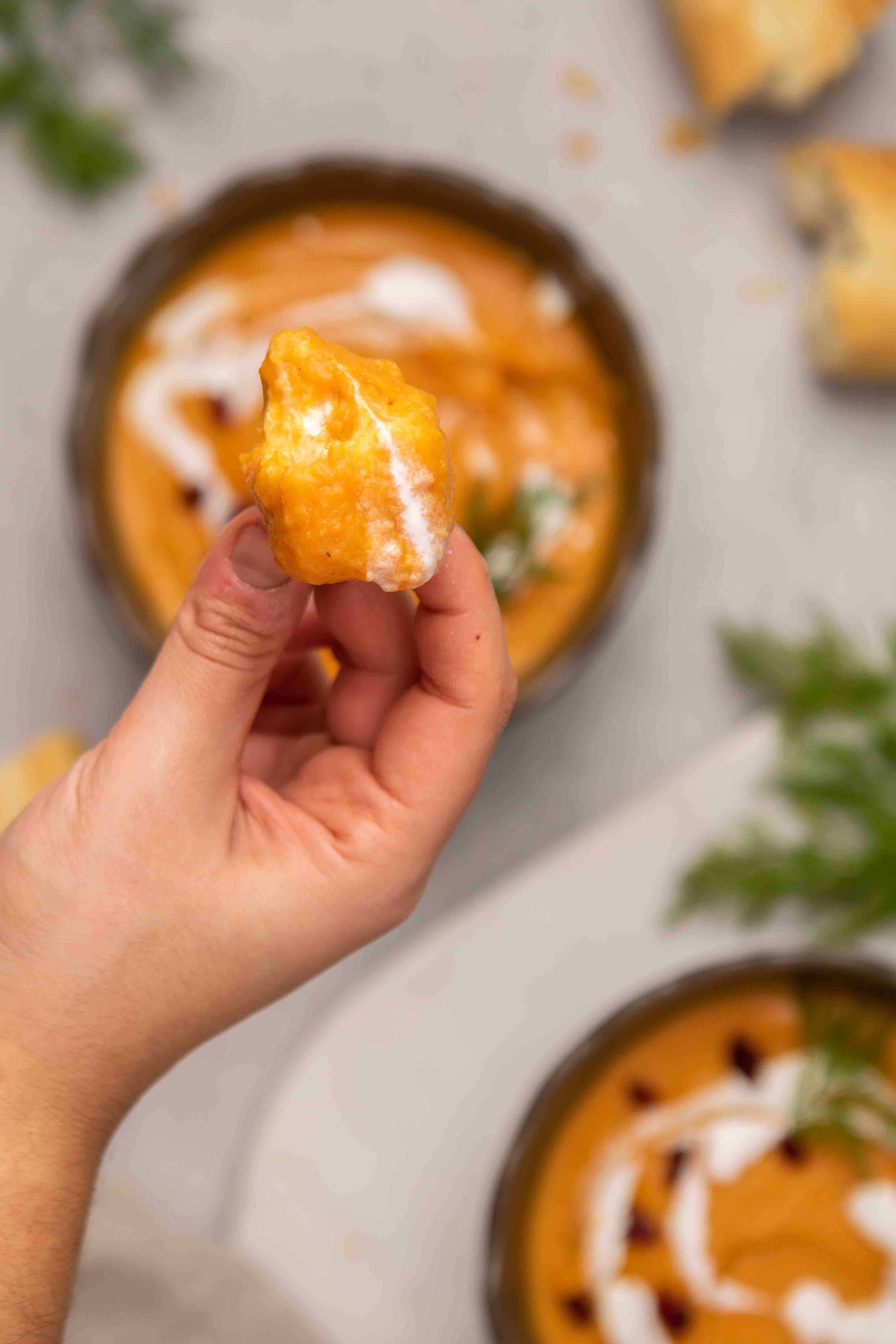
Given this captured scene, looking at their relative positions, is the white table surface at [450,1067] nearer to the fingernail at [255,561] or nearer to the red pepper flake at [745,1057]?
the red pepper flake at [745,1057]

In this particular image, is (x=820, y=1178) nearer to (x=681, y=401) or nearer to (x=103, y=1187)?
(x=103, y=1187)

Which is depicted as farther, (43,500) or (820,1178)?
(43,500)

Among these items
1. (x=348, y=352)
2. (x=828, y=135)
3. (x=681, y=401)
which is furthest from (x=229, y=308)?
(x=828, y=135)

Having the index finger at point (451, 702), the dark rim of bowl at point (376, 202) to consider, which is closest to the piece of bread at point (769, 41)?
the dark rim of bowl at point (376, 202)

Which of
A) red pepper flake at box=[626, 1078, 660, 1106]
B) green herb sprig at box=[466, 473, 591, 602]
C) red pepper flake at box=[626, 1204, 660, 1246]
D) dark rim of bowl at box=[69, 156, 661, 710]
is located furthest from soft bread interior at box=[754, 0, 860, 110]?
red pepper flake at box=[626, 1204, 660, 1246]

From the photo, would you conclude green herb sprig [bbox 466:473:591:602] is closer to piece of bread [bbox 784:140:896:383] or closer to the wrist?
piece of bread [bbox 784:140:896:383]

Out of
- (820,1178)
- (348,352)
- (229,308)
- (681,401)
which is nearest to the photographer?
(348,352)
